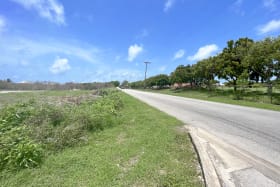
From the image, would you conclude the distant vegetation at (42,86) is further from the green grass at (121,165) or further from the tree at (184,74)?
the green grass at (121,165)

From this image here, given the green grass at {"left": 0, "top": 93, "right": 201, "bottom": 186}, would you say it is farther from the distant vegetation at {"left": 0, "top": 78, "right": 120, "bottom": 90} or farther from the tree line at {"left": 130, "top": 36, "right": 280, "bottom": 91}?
the distant vegetation at {"left": 0, "top": 78, "right": 120, "bottom": 90}

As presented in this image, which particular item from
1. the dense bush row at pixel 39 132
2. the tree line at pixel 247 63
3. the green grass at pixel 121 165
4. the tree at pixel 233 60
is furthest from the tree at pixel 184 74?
the green grass at pixel 121 165

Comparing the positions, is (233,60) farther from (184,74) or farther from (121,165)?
(121,165)

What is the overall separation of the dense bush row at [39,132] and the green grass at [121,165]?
315 mm

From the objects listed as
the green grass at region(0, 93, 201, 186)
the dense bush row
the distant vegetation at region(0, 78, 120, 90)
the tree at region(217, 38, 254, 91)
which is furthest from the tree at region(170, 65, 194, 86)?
the green grass at region(0, 93, 201, 186)

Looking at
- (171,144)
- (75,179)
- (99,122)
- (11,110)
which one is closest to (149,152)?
(171,144)

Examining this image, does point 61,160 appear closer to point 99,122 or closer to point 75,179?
point 75,179

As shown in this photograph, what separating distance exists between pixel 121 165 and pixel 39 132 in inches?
130

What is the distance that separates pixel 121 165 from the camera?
3.74m

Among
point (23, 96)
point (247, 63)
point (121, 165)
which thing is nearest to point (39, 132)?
point (121, 165)

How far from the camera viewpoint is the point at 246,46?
2409cm

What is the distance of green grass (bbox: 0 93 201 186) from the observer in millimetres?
3162

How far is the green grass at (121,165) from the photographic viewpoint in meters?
3.16

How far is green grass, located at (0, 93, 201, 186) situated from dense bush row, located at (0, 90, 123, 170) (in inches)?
12.4
